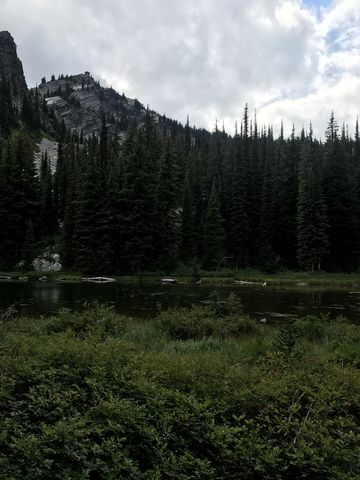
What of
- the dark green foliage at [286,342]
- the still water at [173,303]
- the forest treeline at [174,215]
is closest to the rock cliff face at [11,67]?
the forest treeline at [174,215]

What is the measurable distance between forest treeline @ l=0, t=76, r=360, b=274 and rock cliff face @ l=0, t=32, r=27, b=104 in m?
118

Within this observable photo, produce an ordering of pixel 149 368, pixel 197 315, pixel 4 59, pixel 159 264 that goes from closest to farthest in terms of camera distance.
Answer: pixel 149 368, pixel 197 315, pixel 159 264, pixel 4 59

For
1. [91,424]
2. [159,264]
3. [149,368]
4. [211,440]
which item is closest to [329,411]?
[211,440]

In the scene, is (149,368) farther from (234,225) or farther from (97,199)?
(234,225)

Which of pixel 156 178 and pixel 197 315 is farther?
pixel 156 178

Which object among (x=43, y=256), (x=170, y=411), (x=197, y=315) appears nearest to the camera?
(x=170, y=411)

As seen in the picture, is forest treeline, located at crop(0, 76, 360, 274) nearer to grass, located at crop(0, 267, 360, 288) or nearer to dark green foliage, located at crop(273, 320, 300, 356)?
grass, located at crop(0, 267, 360, 288)

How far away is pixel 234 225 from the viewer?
74.7m

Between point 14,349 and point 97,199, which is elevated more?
point 97,199

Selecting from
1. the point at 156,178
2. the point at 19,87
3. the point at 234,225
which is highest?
the point at 19,87

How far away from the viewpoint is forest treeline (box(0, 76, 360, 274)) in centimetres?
6569

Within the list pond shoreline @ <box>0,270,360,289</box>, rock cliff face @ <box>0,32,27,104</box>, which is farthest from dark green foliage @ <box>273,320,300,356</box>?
rock cliff face @ <box>0,32,27,104</box>

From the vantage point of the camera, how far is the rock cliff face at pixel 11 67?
185m

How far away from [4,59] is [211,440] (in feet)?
702
